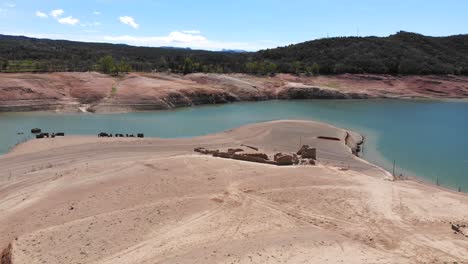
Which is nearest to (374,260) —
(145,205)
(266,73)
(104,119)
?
(145,205)

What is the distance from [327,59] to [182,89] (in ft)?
170

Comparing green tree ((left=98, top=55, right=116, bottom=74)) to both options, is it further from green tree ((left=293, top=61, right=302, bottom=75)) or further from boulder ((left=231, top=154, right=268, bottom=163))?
boulder ((left=231, top=154, right=268, bottom=163))

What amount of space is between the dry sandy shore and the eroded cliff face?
30971mm

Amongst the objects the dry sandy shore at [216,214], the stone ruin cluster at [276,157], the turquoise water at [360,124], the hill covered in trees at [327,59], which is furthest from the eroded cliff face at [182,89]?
the stone ruin cluster at [276,157]

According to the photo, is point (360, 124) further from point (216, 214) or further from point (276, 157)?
point (216, 214)

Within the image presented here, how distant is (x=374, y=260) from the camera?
44.8ft

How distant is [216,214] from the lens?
17.5m

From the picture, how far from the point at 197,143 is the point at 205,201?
16.6 meters

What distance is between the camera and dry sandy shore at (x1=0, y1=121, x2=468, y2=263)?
46.5ft

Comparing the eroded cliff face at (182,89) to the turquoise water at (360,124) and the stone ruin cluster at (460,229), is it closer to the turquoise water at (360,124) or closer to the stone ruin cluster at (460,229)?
the turquoise water at (360,124)

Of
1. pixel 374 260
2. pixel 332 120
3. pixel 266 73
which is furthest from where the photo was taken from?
pixel 266 73

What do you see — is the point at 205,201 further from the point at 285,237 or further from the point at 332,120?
the point at 332,120

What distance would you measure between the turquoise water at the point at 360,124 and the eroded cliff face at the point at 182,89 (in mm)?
3474

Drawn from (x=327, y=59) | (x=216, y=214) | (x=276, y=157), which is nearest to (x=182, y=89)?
(x=276, y=157)
